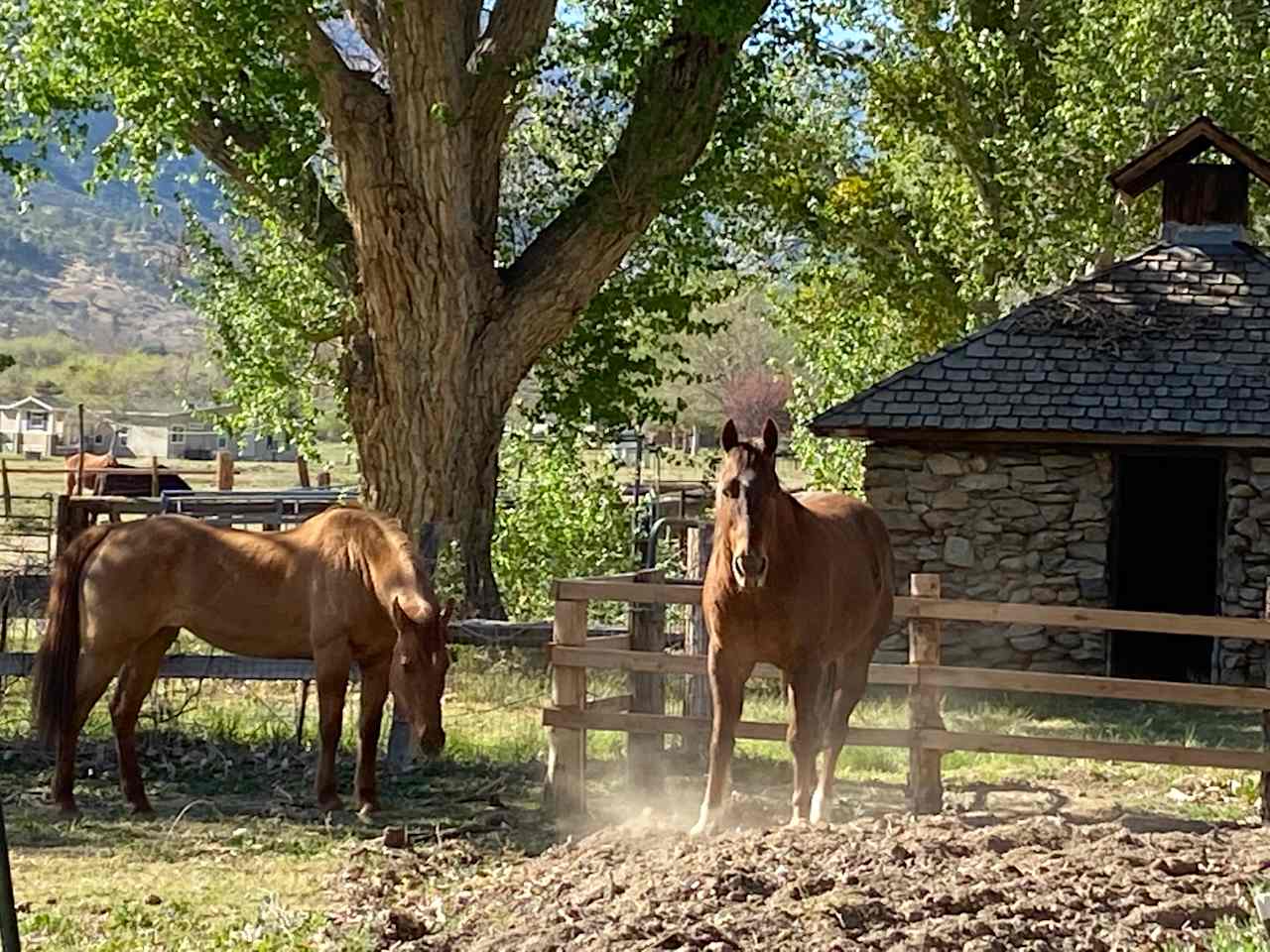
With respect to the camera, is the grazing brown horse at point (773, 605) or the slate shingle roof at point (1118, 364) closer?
the grazing brown horse at point (773, 605)

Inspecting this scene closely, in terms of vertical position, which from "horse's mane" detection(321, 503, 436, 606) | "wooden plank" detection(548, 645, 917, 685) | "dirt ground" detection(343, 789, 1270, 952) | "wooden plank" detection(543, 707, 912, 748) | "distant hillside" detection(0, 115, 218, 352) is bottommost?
"dirt ground" detection(343, 789, 1270, 952)

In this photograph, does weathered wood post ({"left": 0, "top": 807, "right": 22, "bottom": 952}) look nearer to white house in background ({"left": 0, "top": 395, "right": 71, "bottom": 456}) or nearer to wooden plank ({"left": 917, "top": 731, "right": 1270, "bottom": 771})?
wooden plank ({"left": 917, "top": 731, "right": 1270, "bottom": 771})

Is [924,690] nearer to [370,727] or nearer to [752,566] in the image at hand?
[752,566]

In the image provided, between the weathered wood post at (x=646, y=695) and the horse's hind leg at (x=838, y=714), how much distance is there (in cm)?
103

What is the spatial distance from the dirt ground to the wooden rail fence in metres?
1.00

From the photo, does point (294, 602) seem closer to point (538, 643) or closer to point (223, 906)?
point (538, 643)

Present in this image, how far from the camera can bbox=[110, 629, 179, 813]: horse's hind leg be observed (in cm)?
991

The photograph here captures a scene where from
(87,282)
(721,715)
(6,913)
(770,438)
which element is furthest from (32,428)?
(87,282)

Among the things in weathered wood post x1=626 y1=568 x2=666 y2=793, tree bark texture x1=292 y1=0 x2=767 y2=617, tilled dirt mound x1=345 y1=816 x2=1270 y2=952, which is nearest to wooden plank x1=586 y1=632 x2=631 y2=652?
weathered wood post x1=626 y1=568 x2=666 y2=793

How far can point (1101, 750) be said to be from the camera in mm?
9547

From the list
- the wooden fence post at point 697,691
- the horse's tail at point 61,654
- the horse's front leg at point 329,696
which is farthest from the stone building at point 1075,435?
the horse's tail at point 61,654

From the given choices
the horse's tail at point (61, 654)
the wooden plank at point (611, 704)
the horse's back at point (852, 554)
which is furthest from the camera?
the wooden plank at point (611, 704)

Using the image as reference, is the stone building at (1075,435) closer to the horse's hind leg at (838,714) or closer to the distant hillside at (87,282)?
the horse's hind leg at (838,714)

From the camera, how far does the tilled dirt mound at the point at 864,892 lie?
6.47 m
